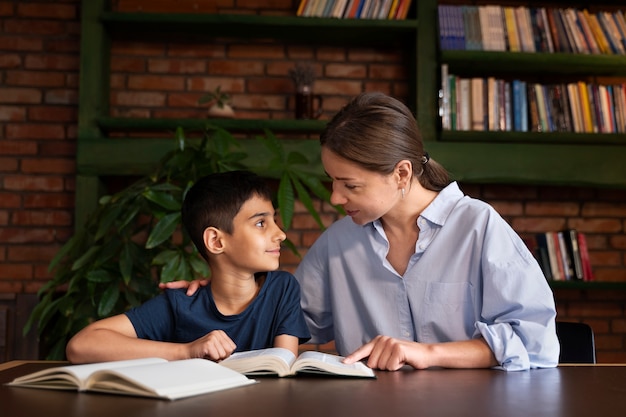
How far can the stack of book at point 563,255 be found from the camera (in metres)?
3.44

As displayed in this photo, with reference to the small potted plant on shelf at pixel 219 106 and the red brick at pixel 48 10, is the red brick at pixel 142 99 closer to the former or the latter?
the small potted plant on shelf at pixel 219 106

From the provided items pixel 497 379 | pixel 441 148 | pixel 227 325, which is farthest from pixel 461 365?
pixel 441 148

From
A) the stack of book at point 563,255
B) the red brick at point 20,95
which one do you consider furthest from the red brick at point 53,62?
the stack of book at point 563,255

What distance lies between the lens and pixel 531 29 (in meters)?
3.43

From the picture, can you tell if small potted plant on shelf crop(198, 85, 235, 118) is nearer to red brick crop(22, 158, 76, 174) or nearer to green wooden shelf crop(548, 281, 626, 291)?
red brick crop(22, 158, 76, 174)

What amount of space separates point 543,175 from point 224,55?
1497 mm

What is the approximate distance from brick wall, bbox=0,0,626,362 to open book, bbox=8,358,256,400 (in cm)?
231

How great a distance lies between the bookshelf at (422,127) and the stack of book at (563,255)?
262 millimetres

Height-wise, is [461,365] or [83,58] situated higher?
[83,58]

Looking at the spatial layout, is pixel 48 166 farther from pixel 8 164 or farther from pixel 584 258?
pixel 584 258

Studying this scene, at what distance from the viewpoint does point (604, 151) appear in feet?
11.0

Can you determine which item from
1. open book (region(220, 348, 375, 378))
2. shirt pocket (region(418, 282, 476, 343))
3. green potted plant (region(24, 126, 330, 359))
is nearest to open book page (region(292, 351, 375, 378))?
open book (region(220, 348, 375, 378))

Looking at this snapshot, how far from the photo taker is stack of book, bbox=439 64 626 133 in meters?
3.38

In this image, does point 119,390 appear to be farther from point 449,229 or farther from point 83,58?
point 83,58
